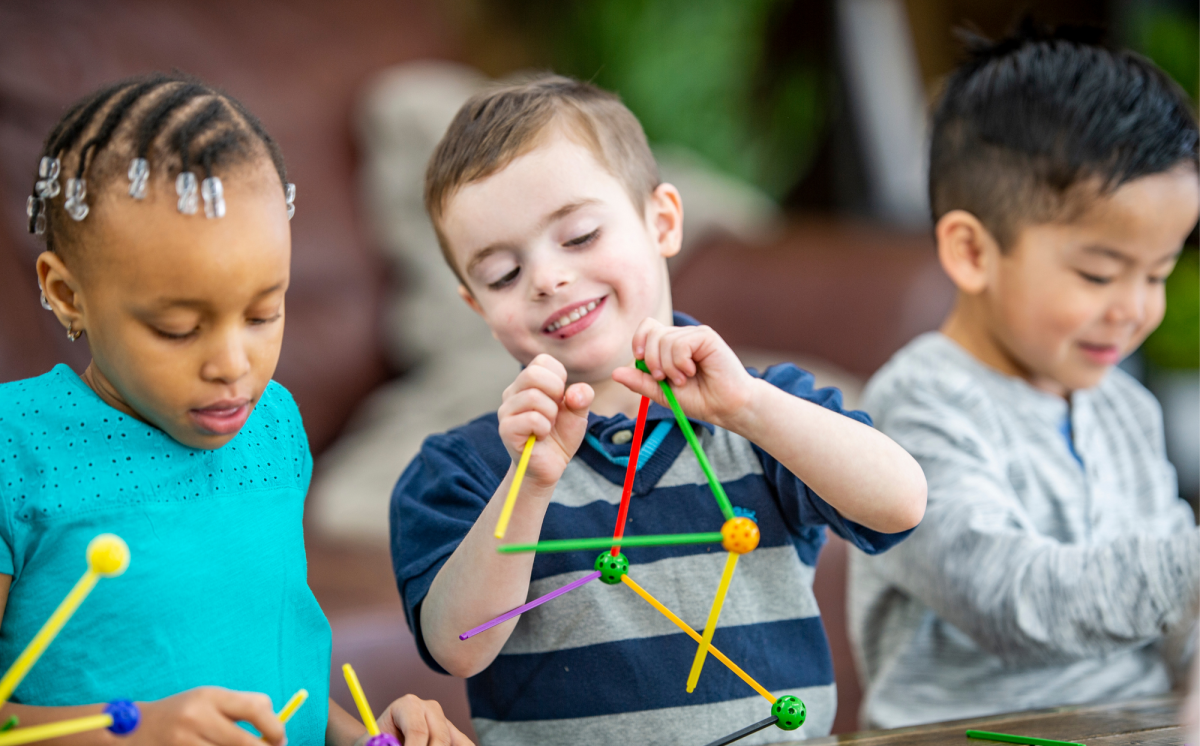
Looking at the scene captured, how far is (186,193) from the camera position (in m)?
0.54

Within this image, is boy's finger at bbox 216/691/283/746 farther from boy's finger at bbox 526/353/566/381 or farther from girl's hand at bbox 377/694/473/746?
boy's finger at bbox 526/353/566/381

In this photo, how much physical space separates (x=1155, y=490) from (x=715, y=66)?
156 centimetres

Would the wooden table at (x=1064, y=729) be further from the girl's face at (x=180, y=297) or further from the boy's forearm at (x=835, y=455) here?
the girl's face at (x=180, y=297)

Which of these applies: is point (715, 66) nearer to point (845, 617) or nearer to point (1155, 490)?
point (845, 617)

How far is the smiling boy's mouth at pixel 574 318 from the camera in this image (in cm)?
77

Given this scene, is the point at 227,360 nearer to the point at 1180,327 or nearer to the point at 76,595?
the point at 76,595

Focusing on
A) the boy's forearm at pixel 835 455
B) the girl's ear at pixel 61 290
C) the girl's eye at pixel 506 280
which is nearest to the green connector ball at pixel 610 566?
the boy's forearm at pixel 835 455

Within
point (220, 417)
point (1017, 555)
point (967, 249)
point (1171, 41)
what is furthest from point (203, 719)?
point (1171, 41)

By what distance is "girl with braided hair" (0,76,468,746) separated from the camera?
54 centimetres

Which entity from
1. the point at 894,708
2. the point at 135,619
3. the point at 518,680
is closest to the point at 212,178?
the point at 135,619

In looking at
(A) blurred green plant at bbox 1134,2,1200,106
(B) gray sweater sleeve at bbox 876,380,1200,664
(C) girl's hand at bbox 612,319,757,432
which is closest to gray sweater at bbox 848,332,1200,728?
(B) gray sweater sleeve at bbox 876,380,1200,664

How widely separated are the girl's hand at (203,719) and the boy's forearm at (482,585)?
18 cm

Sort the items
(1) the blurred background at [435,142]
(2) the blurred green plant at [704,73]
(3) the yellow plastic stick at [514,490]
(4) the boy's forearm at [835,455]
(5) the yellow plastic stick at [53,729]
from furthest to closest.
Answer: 1. (2) the blurred green plant at [704,73]
2. (1) the blurred background at [435,142]
3. (4) the boy's forearm at [835,455]
4. (3) the yellow plastic stick at [514,490]
5. (5) the yellow plastic stick at [53,729]

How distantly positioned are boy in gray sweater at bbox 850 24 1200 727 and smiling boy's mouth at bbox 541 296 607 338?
413mm
